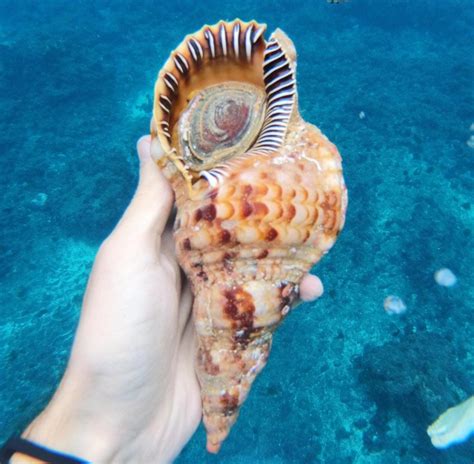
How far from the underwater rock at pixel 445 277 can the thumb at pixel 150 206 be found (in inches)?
176

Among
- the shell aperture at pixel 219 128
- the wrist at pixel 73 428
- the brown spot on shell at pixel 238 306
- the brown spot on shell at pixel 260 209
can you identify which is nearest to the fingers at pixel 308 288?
the brown spot on shell at pixel 238 306

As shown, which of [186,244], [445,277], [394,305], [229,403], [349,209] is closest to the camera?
[186,244]

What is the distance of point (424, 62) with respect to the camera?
31.0ft

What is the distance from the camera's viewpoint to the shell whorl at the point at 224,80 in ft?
7.63

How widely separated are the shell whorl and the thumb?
212 millimetres

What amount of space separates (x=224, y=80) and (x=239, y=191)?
40.0 inches

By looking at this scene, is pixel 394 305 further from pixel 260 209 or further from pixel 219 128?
pixel 260 209

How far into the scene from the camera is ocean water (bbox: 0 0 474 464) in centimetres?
476

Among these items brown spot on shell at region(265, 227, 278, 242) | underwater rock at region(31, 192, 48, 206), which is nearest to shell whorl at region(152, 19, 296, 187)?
brown spot on shell at region(265, 227, 278, 242)

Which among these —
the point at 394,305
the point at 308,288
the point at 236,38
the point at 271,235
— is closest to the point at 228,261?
the point at 271,235

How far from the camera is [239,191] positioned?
2.09 meters

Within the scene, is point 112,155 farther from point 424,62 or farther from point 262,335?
point 424,62

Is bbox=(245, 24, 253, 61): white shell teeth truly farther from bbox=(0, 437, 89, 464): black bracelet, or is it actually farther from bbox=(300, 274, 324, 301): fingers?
bbox=(0, 437, 89, 464): black bracelet

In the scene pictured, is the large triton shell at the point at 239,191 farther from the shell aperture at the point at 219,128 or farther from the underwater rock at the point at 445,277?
the underwater rock at the point at 445,277
